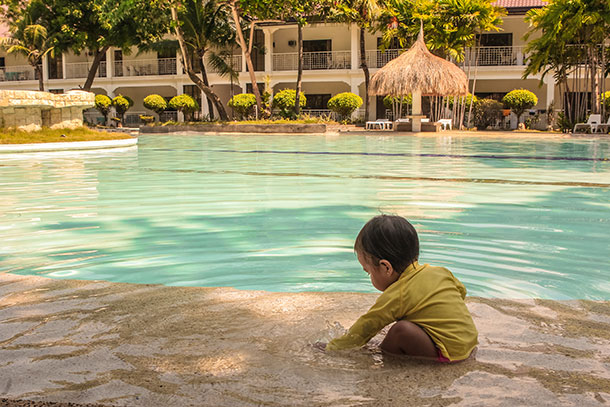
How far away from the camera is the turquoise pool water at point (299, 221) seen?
14.8 feet

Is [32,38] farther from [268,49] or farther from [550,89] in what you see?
[550,89]

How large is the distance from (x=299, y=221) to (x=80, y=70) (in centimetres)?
3419

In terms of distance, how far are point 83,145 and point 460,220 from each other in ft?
41.1

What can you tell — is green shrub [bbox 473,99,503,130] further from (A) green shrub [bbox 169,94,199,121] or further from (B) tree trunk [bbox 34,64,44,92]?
(B) tree trunk [bbox 34,64,44,92]

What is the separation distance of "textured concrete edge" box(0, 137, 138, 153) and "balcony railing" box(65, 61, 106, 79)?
20.6 meters

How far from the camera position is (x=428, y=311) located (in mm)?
2480

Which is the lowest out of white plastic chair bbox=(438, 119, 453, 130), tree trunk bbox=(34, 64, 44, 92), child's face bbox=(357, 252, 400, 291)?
child's face bbox=(357, 252, 400, 291)

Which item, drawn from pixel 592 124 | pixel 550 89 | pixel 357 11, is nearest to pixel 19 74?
pixel 357 11

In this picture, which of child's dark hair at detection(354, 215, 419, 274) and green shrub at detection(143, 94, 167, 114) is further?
green shrub at detection(143, 94, 167, 114)

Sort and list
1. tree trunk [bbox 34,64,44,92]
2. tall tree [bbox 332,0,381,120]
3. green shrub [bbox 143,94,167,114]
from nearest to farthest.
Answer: tall tree [bbox 332,0,381,120] → green shrub [bbox 143,94,167,114] → tree trunk [bbox 34,64,44,92]

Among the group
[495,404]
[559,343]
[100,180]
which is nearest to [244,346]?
[495,404]

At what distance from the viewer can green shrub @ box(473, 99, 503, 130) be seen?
26844 millimetres

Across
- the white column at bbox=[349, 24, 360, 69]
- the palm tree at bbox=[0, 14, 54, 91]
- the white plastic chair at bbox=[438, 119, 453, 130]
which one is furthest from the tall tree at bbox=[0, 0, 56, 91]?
the white plastic chair at bbox=[438, 119, 453, 130]

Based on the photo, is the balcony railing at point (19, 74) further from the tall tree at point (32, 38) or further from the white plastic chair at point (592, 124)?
the white plastic chair at point (592, 124)
